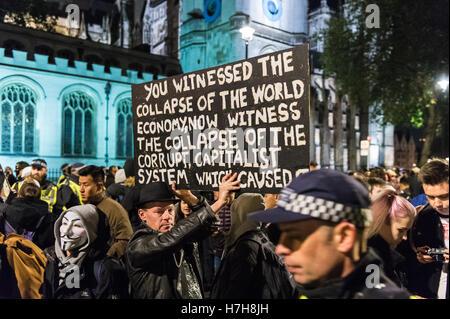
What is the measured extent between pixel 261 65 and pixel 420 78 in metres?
20.4

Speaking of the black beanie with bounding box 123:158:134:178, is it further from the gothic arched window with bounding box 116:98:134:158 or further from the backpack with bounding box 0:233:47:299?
the gothic arched window with bounding box 116:98:134:158

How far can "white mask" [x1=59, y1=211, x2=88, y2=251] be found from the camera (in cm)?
278

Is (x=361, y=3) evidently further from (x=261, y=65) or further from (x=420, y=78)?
(x=261, y=65)

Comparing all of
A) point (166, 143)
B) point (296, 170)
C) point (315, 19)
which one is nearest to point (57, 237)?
point (166, 143)

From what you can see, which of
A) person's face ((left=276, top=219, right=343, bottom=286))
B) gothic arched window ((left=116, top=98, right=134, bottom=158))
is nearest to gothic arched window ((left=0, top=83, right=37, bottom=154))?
gothic arched window ((left=116, top=98, right=134, bottom=158))

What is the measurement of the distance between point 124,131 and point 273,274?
2357 cm

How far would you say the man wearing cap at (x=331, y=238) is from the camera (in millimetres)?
1463

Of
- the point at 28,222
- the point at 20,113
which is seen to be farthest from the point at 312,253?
the point at 20,113

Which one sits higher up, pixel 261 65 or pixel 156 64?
pixel 156 64

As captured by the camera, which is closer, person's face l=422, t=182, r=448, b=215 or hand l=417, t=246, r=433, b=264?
person's face l=422, t=182, r=448, b=215

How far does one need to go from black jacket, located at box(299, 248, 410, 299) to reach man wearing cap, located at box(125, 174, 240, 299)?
102 cm

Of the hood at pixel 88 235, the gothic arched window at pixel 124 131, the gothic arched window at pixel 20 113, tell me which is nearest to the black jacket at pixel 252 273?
the hood at pixel 88 235

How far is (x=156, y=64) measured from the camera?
93.3ft

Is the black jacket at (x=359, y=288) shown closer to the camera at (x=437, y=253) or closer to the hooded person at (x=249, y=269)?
the hooded person at (x=249, y=269)
